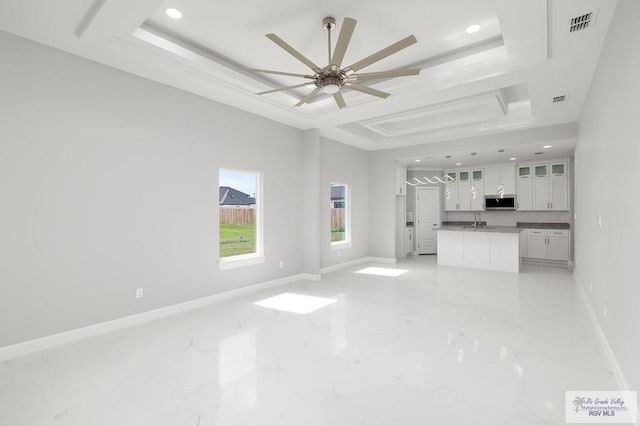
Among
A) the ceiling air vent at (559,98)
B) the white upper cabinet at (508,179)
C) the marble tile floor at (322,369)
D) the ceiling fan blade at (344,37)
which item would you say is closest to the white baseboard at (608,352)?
the marble tile floor at (322,369)

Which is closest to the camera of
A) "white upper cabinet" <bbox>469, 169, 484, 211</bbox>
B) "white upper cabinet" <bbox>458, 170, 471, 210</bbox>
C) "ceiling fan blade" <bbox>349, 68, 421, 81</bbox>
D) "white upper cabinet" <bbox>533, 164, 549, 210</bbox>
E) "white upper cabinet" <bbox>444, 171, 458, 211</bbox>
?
"ceiling fan blade" <bbox>349, 68, 421, 81</bbox>

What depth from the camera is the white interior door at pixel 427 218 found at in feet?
31.5

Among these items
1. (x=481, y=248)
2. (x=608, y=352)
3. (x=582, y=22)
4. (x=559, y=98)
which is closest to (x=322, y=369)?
(x=608, y=352)

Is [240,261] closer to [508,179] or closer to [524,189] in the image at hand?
[508,179]

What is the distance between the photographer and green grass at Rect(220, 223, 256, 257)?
4949 millimetres

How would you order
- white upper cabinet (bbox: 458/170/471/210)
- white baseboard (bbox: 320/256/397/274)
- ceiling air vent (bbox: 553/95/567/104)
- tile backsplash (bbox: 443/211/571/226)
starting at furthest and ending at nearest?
white upper cabinet (bbox: 458/170/471/210)
tile backsplash (bbox: 443/211/571/226)
white baseboard (bbox: 320/256/397/274)
ceiling air vent (bbox: 553/95/567/104)

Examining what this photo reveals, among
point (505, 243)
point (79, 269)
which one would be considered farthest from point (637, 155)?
point (505, 243)

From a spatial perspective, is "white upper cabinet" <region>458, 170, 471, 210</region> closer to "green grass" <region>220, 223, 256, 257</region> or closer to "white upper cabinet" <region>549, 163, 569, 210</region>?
"white upper cabinet" <region>549, 163, 569, 210</region>

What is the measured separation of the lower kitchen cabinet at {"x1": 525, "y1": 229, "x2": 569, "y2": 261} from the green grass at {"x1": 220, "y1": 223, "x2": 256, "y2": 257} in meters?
7.24

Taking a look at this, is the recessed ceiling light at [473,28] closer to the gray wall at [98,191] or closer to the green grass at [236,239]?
the gray wall at [98,191]

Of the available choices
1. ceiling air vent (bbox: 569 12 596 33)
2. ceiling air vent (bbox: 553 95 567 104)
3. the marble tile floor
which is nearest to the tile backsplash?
ceiling air vent (bbox: 553 95 567 104)

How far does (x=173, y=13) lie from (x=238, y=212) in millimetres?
3001

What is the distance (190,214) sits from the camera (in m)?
4.33

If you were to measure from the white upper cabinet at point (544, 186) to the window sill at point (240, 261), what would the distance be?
7314 millimetres
